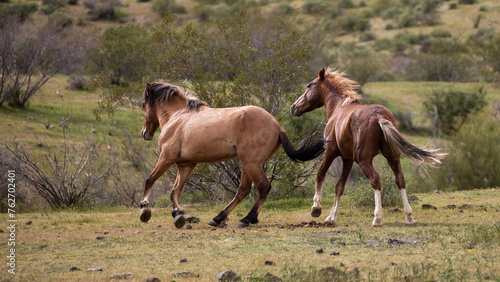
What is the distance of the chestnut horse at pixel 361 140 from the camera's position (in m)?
8.18

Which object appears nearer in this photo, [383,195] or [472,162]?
[383,195]

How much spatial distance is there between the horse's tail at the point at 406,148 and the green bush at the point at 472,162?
33.7 feet

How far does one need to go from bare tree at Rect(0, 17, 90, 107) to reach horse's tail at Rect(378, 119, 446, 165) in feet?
59.9

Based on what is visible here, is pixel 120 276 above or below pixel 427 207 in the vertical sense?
above

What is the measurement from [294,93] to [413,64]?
4092 cm

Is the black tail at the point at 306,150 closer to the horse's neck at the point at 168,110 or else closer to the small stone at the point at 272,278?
the horse's neck at the point at 168,110

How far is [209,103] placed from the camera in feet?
40.2

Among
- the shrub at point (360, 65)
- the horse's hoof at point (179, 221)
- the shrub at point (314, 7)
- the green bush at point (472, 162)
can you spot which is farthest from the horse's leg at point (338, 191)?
the shrub at point (314, 7)

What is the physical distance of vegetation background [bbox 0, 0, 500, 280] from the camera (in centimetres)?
1209

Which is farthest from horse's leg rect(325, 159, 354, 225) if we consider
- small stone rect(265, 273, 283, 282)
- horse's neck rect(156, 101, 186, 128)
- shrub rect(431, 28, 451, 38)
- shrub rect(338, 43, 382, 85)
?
shrub rect(431, 28, 451, 38)

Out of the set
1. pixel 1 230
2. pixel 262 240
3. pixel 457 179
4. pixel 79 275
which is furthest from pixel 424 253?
pixel 457 179

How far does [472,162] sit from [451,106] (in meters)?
15.7

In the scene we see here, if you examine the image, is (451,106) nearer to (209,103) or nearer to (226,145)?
(209,103)

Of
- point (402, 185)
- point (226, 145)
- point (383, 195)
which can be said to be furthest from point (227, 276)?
point (383, 195)
